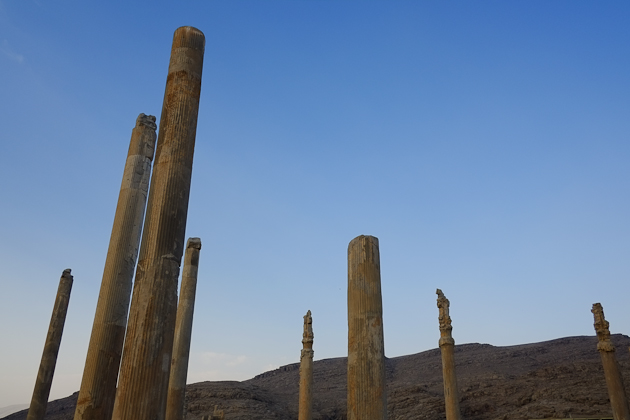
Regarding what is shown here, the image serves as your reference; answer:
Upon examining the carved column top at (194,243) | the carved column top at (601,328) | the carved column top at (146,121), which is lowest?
the carved column top at (601,328)

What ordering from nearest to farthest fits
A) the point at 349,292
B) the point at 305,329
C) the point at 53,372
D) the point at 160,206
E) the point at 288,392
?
the point at 160,206
the point at 349,292
the point at 53,372
the point at 305,329
the point at 288,392

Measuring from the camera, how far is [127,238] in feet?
37.6

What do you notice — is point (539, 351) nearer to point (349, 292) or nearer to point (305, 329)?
point (305, 329)

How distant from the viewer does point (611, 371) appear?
58.6 feet

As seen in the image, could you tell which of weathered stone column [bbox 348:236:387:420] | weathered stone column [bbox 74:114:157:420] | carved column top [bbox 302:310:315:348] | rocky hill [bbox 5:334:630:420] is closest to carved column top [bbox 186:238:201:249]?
weathered stone column [bbox 74:114:157:420]

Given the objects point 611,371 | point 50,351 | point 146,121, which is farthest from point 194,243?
point 611,371

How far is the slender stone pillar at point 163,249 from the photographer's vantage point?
6.91 meters

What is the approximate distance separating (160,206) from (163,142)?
131 centimetres

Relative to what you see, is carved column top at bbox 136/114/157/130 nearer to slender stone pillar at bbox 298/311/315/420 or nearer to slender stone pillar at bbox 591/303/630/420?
slender stone pillar at bbox 298/311/315/420

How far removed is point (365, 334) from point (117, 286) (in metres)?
5.58

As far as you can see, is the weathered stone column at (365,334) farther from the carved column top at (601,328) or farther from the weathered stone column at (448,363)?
the carved column top at (601,328)

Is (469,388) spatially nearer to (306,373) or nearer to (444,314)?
(306,373)

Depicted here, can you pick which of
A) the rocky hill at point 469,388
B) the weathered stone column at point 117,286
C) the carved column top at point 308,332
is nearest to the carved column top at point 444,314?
the carved column top at point 308,332

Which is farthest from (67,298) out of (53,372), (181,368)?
(181,368)
